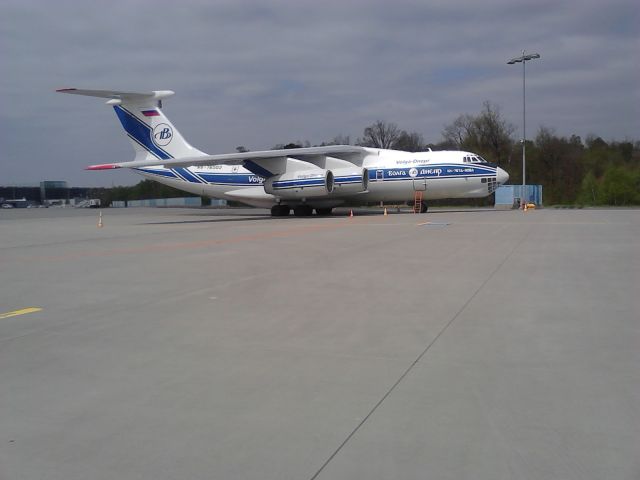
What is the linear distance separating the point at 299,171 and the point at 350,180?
270 cm

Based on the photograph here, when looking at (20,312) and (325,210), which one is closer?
(20,312)

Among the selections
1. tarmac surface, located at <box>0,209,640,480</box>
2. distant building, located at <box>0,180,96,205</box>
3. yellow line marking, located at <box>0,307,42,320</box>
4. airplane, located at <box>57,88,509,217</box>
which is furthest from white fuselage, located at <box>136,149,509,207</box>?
distant building, located at <box>0,180,96,205</box>

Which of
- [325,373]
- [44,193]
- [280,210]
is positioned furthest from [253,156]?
[44,193]

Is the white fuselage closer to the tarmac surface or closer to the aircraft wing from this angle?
the aircraft wing

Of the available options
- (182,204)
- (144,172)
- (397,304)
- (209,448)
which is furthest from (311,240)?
(182,204)

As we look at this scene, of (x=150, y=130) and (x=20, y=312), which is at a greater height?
(x=150, y=130)

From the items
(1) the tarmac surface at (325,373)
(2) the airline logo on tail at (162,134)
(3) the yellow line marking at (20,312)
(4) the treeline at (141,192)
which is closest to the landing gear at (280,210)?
(2) the airline logo on tail at (162,134)

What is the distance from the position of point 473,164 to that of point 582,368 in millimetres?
23811

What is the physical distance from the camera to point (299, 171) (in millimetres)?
28750

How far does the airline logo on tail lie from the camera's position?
3120cm

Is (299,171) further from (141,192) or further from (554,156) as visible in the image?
(141,192)

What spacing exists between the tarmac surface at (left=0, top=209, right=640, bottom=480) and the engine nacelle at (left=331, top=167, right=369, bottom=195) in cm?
1797

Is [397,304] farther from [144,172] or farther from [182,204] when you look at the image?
[182,204]

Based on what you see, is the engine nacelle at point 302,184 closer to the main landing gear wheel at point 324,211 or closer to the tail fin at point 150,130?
the main landing gear wheel at point 324,211
